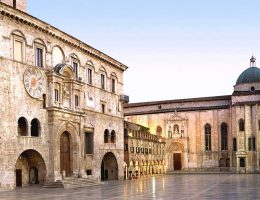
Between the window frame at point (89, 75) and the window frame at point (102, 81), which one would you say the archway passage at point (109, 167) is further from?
the window frame at point (89, 75)

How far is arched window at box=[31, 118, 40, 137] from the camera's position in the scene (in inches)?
1368

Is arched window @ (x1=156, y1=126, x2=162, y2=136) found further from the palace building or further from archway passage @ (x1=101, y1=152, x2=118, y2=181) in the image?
the palace building

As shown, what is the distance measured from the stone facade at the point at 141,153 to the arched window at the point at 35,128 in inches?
712

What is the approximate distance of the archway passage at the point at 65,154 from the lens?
38375 millimetres

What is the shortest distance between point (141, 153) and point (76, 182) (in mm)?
21034

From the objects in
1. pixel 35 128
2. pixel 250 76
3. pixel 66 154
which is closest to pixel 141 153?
pixel 66 154

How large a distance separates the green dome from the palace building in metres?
35.7

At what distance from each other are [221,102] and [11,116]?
159 ft

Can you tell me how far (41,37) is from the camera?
3612cm

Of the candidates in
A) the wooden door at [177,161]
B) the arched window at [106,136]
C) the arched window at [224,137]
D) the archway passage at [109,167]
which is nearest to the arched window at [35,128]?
the arched window at [106,136]

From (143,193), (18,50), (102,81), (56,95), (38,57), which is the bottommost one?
(143,193)

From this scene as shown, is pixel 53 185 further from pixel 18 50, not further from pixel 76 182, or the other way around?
pixel 18 50

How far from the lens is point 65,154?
39.2 meters

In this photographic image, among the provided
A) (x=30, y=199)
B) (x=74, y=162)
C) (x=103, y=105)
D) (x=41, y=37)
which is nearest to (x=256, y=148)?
(x=103, y=105)
